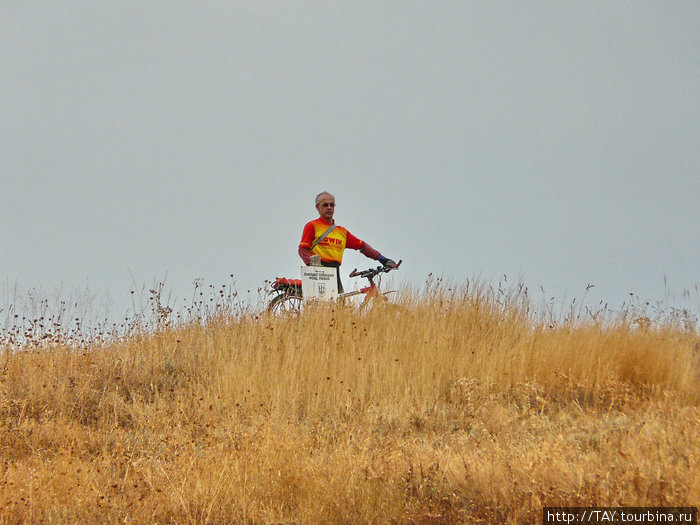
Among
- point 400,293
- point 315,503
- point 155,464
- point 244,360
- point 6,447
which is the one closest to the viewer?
point 315,503

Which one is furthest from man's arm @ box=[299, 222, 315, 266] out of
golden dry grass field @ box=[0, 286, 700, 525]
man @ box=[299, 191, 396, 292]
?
golden dry grass field @ box=[0, 286, 700, 525]

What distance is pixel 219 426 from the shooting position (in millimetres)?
7539

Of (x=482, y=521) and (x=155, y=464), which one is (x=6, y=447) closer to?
(x=155, y=464)

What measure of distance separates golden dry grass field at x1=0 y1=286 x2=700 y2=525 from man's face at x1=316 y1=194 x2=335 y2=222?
4.81 feet

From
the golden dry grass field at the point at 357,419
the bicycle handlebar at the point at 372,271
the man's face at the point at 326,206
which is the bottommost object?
the golden dry grass field at the point at 357,419

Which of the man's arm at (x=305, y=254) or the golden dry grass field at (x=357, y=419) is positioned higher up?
the man's arm at (x=305, y=254)

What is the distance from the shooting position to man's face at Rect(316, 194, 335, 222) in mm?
10641

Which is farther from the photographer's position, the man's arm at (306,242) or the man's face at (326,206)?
the man's face at (326,206)

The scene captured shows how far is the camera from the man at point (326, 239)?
1048cm

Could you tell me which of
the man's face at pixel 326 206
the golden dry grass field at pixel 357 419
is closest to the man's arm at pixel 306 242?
the man's face at pixel 326 206

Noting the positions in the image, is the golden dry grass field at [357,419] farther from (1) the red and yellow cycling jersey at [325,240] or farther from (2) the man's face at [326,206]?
(2) the man's face at [326,206]

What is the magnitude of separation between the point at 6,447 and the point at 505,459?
5.15 metres

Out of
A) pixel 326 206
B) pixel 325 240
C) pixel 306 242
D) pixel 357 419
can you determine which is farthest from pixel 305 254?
pixel 357 419

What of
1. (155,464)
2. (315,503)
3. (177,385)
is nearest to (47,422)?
(177,385)
